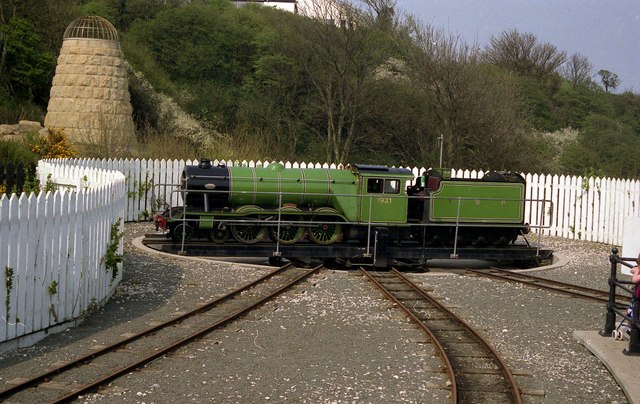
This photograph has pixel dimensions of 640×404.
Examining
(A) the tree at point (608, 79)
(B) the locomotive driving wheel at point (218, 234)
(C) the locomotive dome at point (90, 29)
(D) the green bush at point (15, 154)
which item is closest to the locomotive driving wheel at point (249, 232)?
(B) the locomotive driving wheel at point (218, 234)

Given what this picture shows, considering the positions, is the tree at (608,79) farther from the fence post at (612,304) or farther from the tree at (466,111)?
the fence post at (612,304)

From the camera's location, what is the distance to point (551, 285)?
53.6ft

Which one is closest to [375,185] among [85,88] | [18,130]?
[85,88]

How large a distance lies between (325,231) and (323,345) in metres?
9.03

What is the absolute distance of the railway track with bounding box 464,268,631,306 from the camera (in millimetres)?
14758

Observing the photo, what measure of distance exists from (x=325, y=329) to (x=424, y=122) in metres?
36.2

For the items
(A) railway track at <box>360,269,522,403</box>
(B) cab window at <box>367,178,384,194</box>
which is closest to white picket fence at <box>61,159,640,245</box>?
(B) cab window at <box>367,178,384,194</box>

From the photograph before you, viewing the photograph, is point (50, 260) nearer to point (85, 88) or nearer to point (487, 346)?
point (487, 346)

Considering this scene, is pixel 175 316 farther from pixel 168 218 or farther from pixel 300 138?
pixel 300 138

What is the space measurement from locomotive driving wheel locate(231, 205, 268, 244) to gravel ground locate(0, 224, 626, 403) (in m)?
2.52

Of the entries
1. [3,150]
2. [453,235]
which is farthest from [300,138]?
[453,235]

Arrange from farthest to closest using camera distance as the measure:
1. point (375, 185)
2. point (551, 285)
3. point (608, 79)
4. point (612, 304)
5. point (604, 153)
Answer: point (608, 79)
point (604, 153)
point (375, 185)
point (551, 285)
point (612, 304)

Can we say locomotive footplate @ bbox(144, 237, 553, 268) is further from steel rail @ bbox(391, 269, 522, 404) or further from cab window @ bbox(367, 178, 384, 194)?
steel rail @ bbox(391, 269, 522, 404)

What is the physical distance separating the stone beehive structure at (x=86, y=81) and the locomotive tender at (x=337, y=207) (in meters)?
16.7
